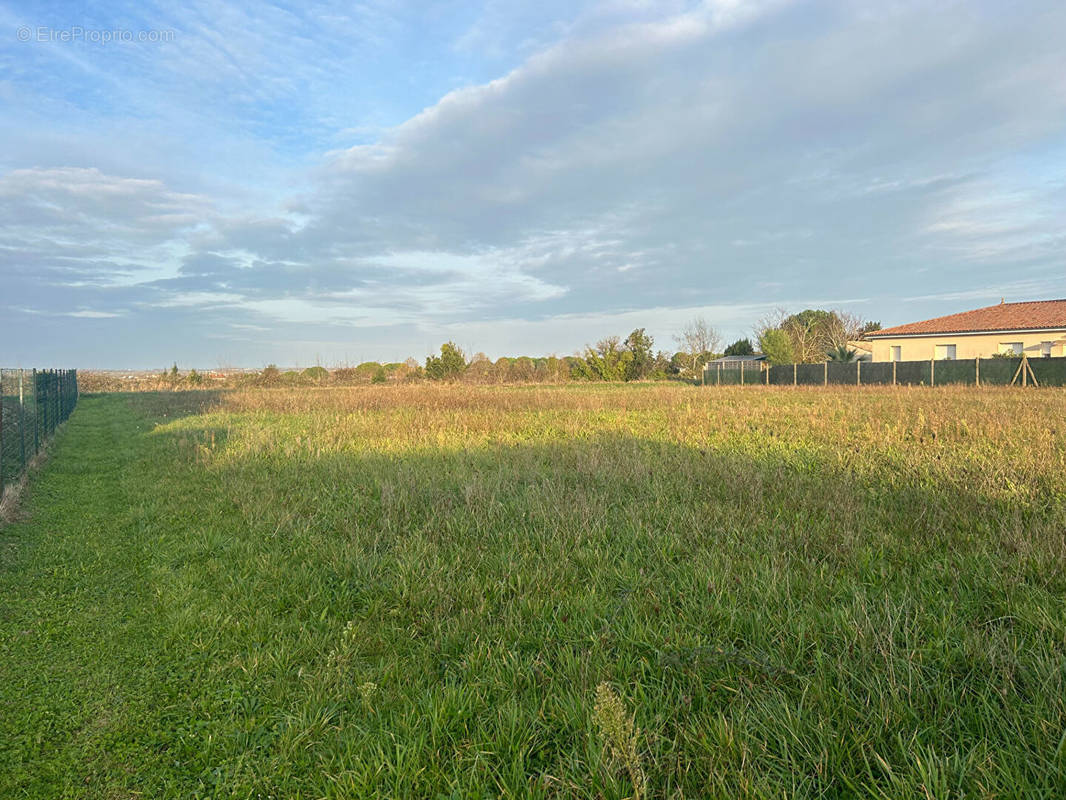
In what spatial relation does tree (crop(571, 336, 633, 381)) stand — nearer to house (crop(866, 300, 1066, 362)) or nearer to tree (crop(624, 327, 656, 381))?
tree (crop(624, 327, 656, 381))

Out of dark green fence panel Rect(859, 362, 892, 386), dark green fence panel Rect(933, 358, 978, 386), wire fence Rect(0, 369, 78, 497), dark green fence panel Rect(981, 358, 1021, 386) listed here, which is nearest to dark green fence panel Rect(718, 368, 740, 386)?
dark green fence panel Rect(859, 362, 892, 386)

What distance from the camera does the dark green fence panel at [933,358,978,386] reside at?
23.6 m

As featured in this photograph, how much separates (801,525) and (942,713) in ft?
6.81

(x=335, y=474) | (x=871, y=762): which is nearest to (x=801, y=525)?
(x=871, y=762)

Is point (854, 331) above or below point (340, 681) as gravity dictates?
above

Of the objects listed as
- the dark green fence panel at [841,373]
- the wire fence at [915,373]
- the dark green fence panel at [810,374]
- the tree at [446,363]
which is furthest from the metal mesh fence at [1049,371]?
the tree at [446,363]

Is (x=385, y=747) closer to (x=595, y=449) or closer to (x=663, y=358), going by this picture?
(x=595, y=449)

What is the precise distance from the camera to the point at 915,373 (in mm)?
25422

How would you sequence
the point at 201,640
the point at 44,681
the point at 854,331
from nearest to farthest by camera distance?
the point at 44,681
the point at 201,640
the point at 854,331

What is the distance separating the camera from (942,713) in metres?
1.96

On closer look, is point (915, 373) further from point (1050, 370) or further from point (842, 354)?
point (842, 354)

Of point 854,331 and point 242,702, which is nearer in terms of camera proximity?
point 242,702

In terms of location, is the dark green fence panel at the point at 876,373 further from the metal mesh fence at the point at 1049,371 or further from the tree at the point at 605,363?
the tree at the point at 605,363

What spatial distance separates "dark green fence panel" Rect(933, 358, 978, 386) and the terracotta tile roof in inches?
347
